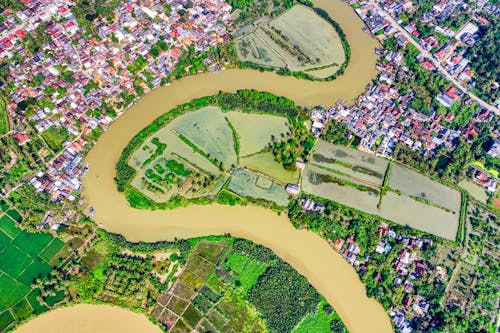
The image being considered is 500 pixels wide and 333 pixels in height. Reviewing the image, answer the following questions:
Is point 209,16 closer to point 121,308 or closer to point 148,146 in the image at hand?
point 148,146

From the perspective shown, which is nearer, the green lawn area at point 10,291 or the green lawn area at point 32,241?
the green lawn area at point 10,291

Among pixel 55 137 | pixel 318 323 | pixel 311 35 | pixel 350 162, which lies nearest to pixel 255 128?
pixel 350 162

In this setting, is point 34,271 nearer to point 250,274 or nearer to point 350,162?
point 250,274

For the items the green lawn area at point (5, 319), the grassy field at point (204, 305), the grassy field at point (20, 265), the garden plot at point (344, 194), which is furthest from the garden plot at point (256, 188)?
the green lawn area at point (5, 319)

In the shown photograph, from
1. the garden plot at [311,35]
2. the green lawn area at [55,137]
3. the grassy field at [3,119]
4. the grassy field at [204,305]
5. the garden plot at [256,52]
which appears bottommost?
the grassy field at [204,305]

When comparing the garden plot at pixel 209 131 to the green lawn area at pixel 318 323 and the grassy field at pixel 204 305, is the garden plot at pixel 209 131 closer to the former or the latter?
the grassy field at pixel 204 305

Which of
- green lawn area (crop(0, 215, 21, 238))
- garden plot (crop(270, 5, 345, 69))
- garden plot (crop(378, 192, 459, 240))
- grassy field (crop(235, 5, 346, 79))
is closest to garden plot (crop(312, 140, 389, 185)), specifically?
garden plot (crop(378, 192, 459, 240))
